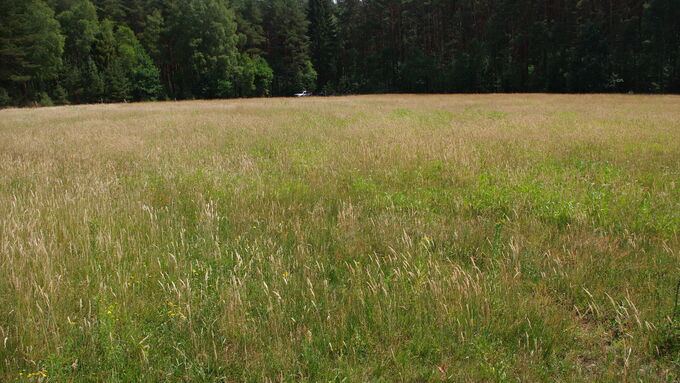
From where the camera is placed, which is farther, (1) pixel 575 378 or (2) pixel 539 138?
(2) pixel 539 138

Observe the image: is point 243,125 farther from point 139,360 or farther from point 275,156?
point 139,360

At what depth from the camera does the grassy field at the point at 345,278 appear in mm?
2525

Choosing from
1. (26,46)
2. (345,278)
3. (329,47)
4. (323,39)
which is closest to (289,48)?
(323,39)

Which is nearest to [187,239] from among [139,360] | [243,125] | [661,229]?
[139,360]

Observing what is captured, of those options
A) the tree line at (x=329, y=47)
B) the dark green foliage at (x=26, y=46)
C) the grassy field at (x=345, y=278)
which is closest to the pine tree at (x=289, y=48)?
the tree line at (x=329, y=47)

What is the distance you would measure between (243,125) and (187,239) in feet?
41.8

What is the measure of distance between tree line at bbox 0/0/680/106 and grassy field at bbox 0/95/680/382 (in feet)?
160

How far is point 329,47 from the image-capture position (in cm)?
7675

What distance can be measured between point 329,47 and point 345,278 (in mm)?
78423

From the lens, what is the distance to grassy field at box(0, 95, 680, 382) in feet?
8.29

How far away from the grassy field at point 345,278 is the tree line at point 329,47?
48.9 metres

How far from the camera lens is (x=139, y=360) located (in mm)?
2543

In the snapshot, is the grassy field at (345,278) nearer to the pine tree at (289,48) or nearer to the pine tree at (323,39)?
the pine tree at (289,48)

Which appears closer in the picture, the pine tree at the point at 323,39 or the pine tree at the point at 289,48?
the pine tree at the point at 289,48
